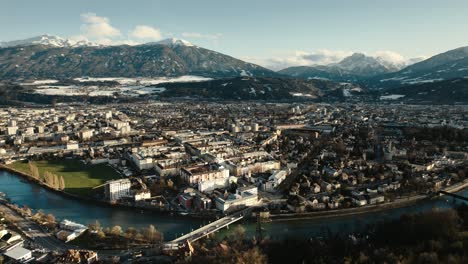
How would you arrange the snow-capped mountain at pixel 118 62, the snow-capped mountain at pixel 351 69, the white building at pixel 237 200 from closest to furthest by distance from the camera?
the white building at pixel 237 200
the snow-capped mountain at pixel 118 62
the snow-capped mountain at pixel 351 69

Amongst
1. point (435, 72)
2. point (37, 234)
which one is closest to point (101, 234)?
point (37, 234)

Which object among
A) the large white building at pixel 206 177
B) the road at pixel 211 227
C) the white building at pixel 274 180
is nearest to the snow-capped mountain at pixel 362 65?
the white building at pixel 274 180

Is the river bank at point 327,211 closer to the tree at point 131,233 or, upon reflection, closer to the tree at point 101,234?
the tree at point 131,233

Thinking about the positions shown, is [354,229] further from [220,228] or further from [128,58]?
[128,58]

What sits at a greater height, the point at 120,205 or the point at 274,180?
the point at 274,180

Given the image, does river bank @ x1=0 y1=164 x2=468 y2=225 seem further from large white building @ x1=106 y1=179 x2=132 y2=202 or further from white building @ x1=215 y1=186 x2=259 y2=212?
white building @ x1=215 y1=186 x2=259 y2=212

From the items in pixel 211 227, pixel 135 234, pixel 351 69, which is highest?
pixel 351 69

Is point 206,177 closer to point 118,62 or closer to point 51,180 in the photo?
point 51,180
